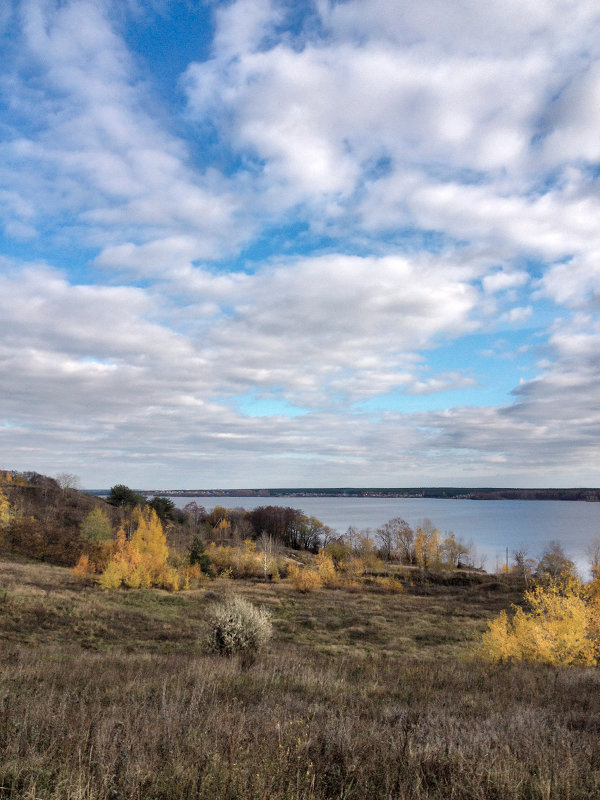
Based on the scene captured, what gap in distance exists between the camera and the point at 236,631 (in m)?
16.7

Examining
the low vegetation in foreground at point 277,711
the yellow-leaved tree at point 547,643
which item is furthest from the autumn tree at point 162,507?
the yellow-leaved tree at point 547,643

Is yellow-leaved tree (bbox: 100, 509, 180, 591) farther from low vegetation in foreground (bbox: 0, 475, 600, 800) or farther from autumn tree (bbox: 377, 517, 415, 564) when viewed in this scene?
autumn tree (bbox: 377, 517, 415, 564)

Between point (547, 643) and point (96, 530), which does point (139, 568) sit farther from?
point (547, 643)

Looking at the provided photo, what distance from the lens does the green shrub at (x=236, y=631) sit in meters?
16.5

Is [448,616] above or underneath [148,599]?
underneath

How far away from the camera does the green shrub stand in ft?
54.1

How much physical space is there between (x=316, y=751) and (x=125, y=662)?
34.2 feet

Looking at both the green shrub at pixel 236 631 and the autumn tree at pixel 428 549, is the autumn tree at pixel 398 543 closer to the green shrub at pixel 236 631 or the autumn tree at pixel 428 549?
the autumn tree at pixel 428 549

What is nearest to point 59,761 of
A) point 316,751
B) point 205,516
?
point 316,751

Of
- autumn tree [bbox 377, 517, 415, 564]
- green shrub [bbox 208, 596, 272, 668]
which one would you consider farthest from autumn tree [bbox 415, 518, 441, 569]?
green shrub [bbox 208, 596, 272, 668]

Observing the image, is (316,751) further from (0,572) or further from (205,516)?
(205,516)

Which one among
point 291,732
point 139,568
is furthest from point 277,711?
point 139,568

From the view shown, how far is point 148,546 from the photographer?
58.5 metres

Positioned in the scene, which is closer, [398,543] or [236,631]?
[236,631]
